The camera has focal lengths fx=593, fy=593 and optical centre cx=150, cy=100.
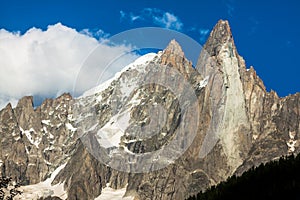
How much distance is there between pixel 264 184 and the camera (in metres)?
41.2

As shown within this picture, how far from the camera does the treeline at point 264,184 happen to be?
38.7m

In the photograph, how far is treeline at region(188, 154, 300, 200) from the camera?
127ft

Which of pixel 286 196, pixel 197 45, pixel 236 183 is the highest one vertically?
pixel 197 45

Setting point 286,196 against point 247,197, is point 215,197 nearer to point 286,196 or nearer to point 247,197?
point 247,197

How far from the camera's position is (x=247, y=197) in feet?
135

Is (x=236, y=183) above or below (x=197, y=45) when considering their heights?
below

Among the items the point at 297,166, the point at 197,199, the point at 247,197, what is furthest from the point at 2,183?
the point at 297,166

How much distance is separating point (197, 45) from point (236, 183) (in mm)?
50833

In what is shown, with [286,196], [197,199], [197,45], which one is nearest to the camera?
[286,196]

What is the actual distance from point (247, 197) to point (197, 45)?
5285 cm

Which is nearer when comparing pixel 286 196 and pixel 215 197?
pixel 286 196

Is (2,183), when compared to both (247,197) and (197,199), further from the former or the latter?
(247,197)

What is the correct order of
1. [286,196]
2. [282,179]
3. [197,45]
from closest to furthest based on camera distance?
[286,196]
[282,179]
[197,45]

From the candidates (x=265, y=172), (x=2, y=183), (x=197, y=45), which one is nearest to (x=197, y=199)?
(x=265, y=172)
